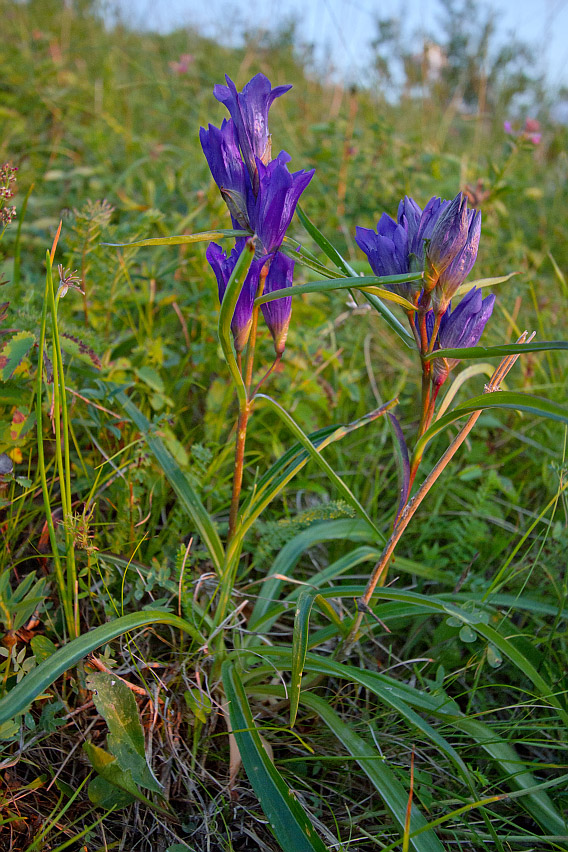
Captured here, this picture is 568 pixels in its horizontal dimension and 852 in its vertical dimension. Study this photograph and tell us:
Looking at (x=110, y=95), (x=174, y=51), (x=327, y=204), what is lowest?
(x=327, y=204)

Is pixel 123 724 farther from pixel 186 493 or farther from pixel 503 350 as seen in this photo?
pixel 503 350

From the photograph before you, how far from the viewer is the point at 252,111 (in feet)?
3.73

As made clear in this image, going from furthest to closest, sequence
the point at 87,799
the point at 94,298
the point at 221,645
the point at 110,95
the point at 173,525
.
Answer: the point at 110,95 → the point at 94,298 → the point at 173,525 → the point at 221,645 → the point at 87,799

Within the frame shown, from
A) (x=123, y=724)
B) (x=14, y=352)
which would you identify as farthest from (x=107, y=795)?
(x=14, y=352)

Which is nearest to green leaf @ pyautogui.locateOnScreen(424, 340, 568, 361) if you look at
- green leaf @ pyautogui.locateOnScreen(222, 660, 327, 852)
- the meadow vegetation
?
the meadow vegetation

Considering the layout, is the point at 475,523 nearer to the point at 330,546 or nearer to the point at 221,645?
the point at 330,546

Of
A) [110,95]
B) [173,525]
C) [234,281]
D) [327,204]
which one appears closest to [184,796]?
[173,525]

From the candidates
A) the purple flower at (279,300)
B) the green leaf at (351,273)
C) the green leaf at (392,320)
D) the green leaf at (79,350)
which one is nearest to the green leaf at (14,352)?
the green leaf at (79,350)

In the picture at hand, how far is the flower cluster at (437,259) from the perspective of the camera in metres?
1.11

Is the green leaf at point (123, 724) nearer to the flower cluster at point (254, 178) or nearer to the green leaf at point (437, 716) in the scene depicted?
the green leaf at point (437, 716)

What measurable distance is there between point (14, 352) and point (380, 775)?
4.13 ft

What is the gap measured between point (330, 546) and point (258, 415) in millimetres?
545

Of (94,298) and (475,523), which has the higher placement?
(94,298)

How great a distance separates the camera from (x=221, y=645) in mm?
1403
